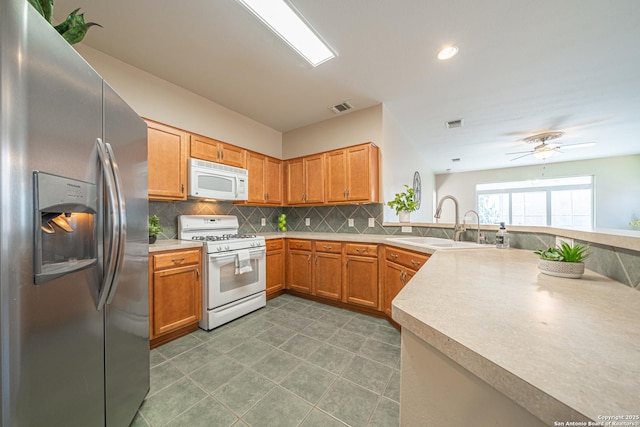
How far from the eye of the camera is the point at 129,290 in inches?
45.9

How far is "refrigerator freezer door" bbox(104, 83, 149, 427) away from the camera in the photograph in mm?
1012

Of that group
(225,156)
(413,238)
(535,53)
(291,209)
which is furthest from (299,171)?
(535,53)

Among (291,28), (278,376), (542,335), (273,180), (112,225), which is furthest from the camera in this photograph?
(273,180)

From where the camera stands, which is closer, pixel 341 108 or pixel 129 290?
pixel 129 290

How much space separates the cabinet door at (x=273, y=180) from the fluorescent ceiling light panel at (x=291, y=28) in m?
1.61

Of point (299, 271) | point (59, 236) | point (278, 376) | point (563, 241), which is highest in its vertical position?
point (59, 236)

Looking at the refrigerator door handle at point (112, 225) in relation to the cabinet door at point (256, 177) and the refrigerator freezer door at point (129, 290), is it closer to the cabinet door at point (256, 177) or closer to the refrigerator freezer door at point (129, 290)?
the refrigerator freezer door at point (129, 290)

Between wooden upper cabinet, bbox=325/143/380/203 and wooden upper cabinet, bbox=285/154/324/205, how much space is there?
0.14 meters

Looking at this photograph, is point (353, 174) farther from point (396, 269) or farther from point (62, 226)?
point (62, 226)

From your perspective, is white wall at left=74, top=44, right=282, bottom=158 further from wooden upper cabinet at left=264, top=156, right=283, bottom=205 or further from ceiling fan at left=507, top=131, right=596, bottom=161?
ceiling fan at left=507, top=131, right=596, bottom=161

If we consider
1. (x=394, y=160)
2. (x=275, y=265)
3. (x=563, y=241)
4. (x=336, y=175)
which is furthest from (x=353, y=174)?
(x=563, y=241)

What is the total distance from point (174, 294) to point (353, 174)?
2325mm

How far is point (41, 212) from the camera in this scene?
659mm

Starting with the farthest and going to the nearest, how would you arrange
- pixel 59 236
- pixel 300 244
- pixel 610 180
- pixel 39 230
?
1. pixel 610 180
2. pixel 300 244
3. pixel 59 236
4. pixel 39 230
